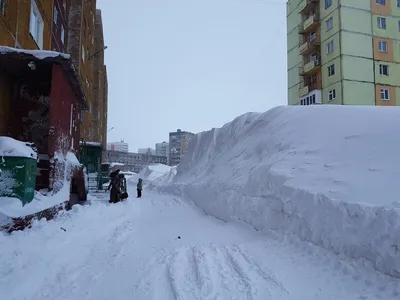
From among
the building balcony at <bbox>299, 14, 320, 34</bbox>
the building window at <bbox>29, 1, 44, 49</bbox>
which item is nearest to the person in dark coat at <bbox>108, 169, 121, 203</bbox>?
the building window at <bbox>29, 1, 44, 49</bbox>

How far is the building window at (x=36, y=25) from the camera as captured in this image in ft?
43.1

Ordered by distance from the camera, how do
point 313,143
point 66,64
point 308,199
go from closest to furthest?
point 308,199 < point 66,64 < point 313,143

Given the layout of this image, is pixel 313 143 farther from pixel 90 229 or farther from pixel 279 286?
pixel 90 229

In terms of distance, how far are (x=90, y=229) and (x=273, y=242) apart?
12.0 ft

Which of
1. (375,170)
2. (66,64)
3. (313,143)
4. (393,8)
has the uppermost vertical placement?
(393,8)

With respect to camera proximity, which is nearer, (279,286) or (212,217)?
(279,286)

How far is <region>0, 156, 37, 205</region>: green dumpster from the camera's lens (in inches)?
189

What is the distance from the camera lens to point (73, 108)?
8.36 m

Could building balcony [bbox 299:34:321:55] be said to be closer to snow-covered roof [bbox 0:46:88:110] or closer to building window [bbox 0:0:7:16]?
building window [bbox 0:0:7:16]

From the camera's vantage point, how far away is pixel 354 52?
30031 mm

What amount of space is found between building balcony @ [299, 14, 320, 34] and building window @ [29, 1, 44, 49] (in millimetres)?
27386

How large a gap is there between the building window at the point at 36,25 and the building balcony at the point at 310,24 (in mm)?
27386

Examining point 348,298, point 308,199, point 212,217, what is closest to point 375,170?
point 308,199

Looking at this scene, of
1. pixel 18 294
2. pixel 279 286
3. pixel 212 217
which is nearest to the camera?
pixel 18 294
